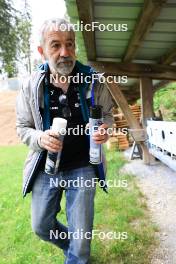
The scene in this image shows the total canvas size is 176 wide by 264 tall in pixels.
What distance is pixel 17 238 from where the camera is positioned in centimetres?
471

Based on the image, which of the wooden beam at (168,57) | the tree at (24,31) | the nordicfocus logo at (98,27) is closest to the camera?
the nordicfocus logo at (98,27)

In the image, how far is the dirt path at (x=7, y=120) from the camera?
26.8 meters

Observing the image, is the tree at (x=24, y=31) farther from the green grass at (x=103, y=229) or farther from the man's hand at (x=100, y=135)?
the man's hand at (x=100, y=135)

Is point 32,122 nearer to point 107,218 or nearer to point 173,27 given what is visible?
point 107,218

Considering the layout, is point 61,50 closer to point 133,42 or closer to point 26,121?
point 26,121

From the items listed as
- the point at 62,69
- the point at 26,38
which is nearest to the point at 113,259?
the point at 62,69

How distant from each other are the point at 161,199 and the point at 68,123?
352cm

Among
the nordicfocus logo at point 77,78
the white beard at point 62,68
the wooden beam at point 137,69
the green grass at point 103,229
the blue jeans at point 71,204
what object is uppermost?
the wooden beam at point 137,69

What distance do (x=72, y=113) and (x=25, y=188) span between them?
736mm

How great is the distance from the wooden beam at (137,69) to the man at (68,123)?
5.48 m

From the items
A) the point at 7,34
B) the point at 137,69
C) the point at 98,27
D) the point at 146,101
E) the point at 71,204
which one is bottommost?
the point at 71,204

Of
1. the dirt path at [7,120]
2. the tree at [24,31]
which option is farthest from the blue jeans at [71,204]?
the tree at [24,31]

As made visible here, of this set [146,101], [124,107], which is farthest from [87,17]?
[146,101]

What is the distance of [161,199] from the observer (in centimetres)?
615
